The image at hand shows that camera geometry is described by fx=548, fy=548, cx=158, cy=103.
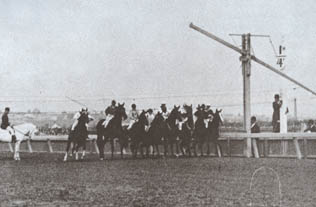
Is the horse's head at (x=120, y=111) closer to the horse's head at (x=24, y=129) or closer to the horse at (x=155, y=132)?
the horse at (x=155, y=132)

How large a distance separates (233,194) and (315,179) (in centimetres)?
366

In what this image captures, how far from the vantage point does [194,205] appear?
9.71 metres

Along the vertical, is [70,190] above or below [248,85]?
below

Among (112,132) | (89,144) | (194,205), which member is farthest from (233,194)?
(89,144)

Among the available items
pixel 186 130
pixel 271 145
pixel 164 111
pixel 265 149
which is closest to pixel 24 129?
pixel 164 111

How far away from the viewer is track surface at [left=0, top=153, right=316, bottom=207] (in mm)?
10203

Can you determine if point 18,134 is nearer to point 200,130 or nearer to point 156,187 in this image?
point 200,130

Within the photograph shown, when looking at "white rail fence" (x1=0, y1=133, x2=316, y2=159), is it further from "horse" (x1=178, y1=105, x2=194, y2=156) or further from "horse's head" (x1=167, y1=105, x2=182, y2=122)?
"horse's head" (x1=167, y1=105, x2=182, y2=122)

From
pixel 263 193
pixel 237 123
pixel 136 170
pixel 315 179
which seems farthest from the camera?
pixel 237 123

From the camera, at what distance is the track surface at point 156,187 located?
10.2 m

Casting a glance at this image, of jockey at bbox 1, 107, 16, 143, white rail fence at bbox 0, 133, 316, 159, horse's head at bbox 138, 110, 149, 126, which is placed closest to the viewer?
white rail fence at bbox 0, 133, 316, 159

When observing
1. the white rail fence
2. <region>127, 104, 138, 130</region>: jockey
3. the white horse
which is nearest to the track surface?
the white rail fence

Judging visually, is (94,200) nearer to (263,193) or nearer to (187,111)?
(263,193)

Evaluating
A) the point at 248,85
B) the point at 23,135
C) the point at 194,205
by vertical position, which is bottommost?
the point at 194,205
